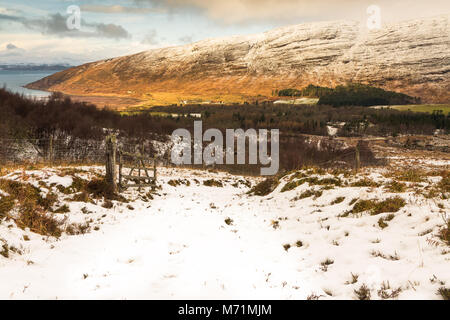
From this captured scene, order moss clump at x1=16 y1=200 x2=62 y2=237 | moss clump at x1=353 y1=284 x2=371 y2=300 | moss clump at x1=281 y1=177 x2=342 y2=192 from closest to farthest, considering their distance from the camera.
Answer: moss clump at x1=353 y1=284 x2=371 y2=300 < moss clump at x1=16 y1=200 x2=62 y2=237 < moss clump at x1=281 y1=177 x2=342 y2=192

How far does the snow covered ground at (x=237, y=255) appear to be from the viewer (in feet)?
16.2

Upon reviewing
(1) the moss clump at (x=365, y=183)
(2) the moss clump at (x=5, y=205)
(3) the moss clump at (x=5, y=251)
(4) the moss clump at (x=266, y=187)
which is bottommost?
(4) the moss clump at (x=266, y=187)

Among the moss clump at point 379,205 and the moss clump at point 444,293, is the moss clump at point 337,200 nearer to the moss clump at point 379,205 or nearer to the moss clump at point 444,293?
the moss clump at point 379,205

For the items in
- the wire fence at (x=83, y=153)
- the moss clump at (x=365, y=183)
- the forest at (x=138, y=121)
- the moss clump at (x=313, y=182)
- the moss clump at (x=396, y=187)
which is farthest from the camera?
the forest at (x=138, y=121)

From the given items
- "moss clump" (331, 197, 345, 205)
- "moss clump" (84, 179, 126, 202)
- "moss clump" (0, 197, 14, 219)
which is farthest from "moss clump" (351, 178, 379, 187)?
"moss clump" (0, 197, 14, 219)

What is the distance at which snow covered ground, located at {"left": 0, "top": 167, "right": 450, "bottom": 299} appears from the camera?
16.2ft

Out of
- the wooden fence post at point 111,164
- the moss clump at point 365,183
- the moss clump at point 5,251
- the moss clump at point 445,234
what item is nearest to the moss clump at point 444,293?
the moss clump at point 445,234

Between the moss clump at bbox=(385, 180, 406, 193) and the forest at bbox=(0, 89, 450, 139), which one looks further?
the forest at bbox=(0, 89, 450, 139)

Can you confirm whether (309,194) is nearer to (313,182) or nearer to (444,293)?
(313,182)

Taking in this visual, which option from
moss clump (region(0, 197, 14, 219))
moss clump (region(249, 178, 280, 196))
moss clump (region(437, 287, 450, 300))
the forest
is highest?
the forest

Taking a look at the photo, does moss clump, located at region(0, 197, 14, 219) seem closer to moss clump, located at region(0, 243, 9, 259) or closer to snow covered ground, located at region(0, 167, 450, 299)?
snow covered ground, located at region(0, 167, 450, 299)

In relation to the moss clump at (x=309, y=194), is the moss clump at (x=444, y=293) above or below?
above

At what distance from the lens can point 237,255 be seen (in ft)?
23.2
